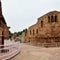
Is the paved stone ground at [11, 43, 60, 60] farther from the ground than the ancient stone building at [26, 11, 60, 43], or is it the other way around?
the ancient stone building at [26, 11, 60, 43]

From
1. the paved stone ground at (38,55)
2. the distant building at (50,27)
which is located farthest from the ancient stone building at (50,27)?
the paved stone ground at (38,55)

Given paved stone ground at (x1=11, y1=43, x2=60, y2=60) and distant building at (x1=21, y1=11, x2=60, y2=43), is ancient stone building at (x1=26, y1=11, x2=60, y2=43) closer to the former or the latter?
distant building at (x1=21, y1=11, x2=60, y2=43)

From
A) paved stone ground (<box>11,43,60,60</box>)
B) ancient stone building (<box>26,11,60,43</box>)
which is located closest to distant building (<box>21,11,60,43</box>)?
ancient stone building (<box>26,11,60,43</box>)

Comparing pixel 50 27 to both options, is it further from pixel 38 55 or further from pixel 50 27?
pixel 38 55

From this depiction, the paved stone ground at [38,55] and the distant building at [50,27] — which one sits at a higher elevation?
the distant building at [50,27]

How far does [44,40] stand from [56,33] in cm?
247

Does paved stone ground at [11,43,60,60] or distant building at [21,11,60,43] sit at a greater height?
distant building at [21,11,60,43]

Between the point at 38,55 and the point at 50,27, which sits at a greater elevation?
the point at 50,27

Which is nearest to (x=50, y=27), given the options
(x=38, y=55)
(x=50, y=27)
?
(x=50, y=27)

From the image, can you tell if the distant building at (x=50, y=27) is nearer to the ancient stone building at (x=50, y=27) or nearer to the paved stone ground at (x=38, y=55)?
the ancient stone building at (x=50, y=27)

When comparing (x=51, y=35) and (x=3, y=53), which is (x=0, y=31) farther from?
(x=51, y=35)

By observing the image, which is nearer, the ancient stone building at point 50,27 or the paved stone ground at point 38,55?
the paved stone ground at point 38,55

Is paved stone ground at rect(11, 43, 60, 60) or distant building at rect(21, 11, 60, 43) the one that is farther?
distant building at rect(21, 11, 60, 43)

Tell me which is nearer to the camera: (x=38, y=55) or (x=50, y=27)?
(x=38, y=55)
